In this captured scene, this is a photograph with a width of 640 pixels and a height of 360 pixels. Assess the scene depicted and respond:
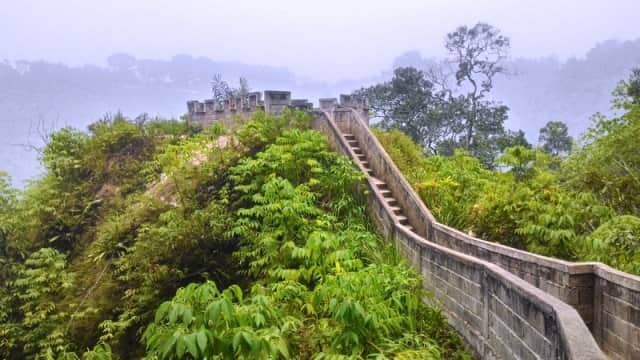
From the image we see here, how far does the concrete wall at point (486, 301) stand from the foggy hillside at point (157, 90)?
356 feet

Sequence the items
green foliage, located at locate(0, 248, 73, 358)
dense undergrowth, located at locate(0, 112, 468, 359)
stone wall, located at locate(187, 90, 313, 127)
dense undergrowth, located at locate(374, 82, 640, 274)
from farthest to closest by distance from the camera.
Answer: stone wall, located at locate(187, 90, 313, 127)
green foliage, located at locate(0, 248, 73, 358)
dense undergrowth, located at locate(374, 82, 640, 274)
dense undergrowth, located at locate(0, 112, 468, 359)

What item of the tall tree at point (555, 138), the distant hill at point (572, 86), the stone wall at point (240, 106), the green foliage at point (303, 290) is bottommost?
the green foliage at point (303, 290)

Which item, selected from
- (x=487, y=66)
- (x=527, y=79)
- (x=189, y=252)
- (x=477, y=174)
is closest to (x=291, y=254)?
(x=189, y=252)

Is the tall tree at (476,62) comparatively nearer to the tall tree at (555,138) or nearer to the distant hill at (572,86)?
the tall tree at (555,138)

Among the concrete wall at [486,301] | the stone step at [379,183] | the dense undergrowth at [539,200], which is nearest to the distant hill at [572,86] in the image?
the dense undergrowth at [539,200]

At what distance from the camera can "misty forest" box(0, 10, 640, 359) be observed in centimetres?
440

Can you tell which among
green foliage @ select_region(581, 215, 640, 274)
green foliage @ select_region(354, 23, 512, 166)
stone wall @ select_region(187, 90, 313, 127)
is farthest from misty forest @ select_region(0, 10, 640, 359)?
green foliage @ select_region(354, 23, 512, 166)

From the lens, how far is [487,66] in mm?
32125

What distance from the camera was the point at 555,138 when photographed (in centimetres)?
3234

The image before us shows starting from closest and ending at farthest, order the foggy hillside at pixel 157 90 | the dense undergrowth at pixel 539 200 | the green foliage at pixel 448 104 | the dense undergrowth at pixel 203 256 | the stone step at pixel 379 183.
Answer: the dense undergrowth at pixel 203 256 < the dense undergrowth at pixel 539 200 < the stone step at pixel 379 183 < the green foliage at pixel 448 104 < the foggy hillside at pixel 157 90

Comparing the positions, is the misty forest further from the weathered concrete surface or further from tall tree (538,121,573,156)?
tall tree (538,121,573,156)

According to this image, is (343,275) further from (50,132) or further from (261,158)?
(50,132)

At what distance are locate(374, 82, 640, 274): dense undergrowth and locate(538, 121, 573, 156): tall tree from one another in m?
20.7

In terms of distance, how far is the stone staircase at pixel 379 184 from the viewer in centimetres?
860
